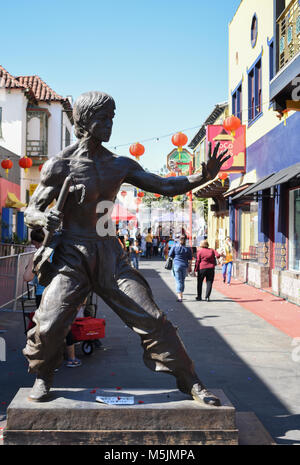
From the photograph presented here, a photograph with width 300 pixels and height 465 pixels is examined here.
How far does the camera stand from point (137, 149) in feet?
45.0

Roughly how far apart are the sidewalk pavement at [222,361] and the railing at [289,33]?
570 cm

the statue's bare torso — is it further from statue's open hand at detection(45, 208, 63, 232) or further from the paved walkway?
the paved walkway

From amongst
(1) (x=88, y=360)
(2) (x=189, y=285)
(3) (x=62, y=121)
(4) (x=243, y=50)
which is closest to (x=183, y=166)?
(4) (x=243, y=50)

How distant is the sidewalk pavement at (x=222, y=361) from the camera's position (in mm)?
5430

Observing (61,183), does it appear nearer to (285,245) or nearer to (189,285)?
(285,245)

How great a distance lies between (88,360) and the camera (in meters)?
7.14

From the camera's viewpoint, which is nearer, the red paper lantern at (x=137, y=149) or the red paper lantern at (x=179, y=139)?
the red paper lantern at (x=179, y=139)

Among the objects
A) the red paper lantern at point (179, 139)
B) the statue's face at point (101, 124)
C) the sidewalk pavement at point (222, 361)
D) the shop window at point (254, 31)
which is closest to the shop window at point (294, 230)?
the sidewalk pavement at point (222, 361)

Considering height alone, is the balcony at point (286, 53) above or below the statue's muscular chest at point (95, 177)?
above

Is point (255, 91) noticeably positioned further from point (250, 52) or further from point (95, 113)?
point (95, 113)

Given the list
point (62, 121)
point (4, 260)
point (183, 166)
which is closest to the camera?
point (4, 260)

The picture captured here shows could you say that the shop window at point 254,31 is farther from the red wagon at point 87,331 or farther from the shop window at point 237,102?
the red wagon at point 87,331

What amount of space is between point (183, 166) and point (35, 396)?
20866 mm

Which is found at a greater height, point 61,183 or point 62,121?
point 62,121
